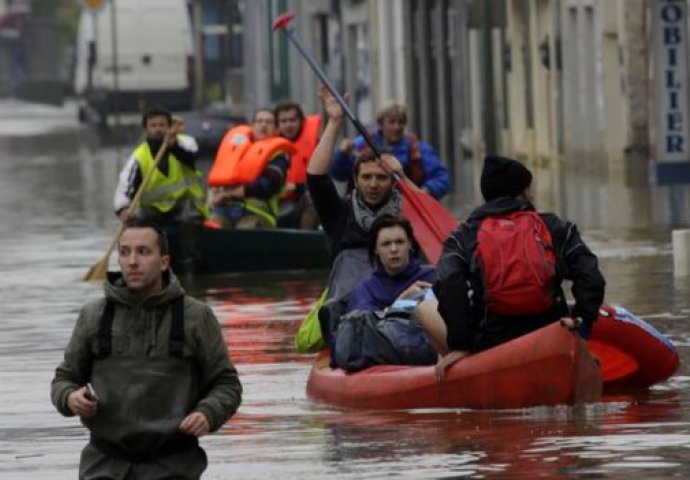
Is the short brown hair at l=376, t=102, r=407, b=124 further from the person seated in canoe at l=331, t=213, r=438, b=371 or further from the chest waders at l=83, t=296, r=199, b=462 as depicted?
the chest waders at l=83, t=296, r=199, b=462

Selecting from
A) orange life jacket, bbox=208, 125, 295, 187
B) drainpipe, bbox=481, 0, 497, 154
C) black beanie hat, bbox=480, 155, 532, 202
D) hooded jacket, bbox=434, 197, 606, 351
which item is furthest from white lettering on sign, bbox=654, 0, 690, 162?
black beanie hat, bbox=480, 155, 532, 202

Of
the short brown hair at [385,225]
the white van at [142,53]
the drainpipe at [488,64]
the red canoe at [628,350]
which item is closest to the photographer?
the short brown hair at [385,225]

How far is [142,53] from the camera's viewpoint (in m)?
69.7

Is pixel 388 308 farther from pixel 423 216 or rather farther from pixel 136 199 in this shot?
pixel 136 199

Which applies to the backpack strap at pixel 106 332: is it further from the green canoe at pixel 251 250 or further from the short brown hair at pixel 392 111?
the green canoe at pixel 251 250

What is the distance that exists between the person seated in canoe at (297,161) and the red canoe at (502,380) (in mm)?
9881

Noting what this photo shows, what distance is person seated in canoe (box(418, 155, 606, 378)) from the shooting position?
12555mm

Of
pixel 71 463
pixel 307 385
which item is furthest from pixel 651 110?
pixel 71 463

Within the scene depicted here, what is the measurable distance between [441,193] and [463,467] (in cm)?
994

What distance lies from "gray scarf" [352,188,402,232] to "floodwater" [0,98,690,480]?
3.10 feet

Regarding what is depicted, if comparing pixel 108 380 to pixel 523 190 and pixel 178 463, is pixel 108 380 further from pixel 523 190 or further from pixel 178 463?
pixel 523 190

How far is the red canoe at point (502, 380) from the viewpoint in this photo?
12688 mm

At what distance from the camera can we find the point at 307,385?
14633 millimetres

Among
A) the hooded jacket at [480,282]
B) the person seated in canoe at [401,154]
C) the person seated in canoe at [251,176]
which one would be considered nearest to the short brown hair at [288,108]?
the person seated in canoe at [251,176]
